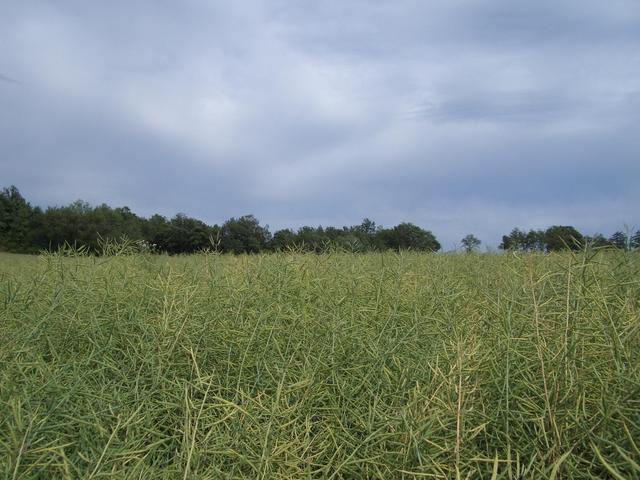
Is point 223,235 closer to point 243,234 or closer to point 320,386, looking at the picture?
point 243,234

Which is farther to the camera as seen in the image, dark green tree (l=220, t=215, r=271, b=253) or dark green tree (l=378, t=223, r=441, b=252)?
dark green tree (l=378, t=223, r=441, b=252)

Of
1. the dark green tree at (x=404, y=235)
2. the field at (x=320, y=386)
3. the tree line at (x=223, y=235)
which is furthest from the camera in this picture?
the dark green tree at (x=404, y=235)

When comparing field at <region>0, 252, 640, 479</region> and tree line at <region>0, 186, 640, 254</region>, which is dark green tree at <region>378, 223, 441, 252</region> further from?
field at <region>0, 252, 640, 479</region>

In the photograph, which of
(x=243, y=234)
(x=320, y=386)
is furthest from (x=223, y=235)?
(x=320, y=386)

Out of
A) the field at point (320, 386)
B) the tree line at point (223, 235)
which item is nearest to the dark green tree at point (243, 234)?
the tree line at point (223, 235)

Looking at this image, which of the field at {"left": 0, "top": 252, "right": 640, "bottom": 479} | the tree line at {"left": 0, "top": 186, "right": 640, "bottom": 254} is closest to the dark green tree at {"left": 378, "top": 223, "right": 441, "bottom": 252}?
the tree line at {"left": 0, "top": 186, "right": 640, "bottom": 254}

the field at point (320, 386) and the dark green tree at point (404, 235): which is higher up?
the dark green tree at point (404, 235)

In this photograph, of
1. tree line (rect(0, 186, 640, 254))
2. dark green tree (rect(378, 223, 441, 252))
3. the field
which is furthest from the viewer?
dark green tree (rect(378, 223, 441, 252))

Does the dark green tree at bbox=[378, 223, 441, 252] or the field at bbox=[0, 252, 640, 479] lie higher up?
the dark green tree at bbox=[378, 223, 441, 252]

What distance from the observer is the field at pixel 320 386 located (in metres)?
1.35

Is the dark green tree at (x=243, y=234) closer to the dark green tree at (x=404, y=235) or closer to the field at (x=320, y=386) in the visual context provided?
the dark green tree at (x=404, y=235)

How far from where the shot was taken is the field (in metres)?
1.35

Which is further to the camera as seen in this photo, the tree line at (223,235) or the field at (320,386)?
the tree line at (223,235)

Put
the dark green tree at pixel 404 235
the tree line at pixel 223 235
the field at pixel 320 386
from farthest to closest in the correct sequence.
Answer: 1. the dark green tree at pixel 404 235
2. the tree line at pixel 223 235
3. the field at pixel 320 386
